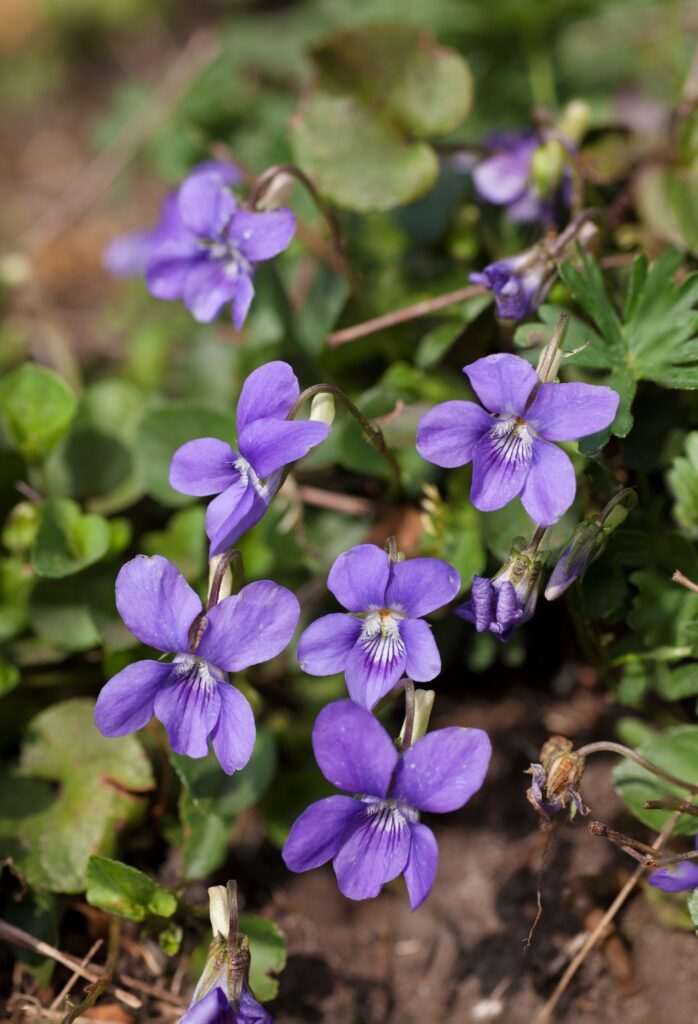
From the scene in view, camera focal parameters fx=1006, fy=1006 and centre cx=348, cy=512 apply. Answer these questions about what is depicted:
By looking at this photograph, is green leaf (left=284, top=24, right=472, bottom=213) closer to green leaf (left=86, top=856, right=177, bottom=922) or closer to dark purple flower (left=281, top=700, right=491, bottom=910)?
dark purple flower (left=281, top=700, right=491, bottom=910)

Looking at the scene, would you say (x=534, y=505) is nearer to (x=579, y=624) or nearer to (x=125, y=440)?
(x=579, y=624)

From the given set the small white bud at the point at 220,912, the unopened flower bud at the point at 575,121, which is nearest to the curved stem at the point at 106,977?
the small white bud at the point at 220,912

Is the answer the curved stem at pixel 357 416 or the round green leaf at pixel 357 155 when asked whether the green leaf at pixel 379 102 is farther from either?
the curved stem at pixel 357 416

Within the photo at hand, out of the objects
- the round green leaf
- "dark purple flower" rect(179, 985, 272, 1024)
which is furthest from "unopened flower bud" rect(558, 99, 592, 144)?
"dark purple flower" rect(179, 985, 272, 1024)

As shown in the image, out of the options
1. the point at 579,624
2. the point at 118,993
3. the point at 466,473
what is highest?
the point at 466,473

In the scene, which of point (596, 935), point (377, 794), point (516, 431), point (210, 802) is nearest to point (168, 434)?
point (210, 802)

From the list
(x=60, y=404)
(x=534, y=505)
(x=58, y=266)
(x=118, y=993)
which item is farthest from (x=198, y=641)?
(x=58, y=266)

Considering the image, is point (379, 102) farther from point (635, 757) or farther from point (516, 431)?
point (635, 757)
